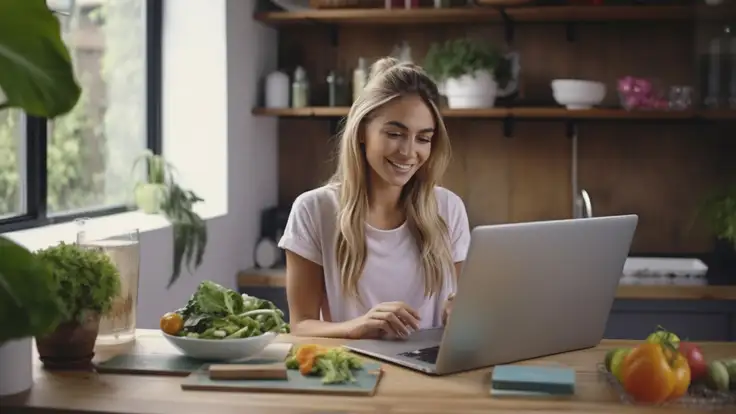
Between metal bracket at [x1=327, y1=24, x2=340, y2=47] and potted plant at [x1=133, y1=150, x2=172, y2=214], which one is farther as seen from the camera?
metal bracket at [x1=327, y1=24, x2=340, y2=47]

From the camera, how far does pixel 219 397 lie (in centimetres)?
151

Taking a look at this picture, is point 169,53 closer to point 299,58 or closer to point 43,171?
point 299,58

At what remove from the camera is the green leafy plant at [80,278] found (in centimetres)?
167

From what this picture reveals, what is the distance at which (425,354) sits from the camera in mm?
1734

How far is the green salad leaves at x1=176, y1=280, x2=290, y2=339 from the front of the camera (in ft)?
5.60

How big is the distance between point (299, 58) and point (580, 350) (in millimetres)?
2394

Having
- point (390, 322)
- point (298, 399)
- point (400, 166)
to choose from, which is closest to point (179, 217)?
point (400, 166)

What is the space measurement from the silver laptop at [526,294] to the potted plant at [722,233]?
5.84 ft

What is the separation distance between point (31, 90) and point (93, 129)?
1681mm

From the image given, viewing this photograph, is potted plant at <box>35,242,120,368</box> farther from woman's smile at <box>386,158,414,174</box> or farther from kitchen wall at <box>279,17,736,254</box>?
kitchen wall at <box>279,17,736,254</box>

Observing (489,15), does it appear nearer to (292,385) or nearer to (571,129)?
(571,129)

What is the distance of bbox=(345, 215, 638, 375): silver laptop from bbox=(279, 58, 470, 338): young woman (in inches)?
19.3

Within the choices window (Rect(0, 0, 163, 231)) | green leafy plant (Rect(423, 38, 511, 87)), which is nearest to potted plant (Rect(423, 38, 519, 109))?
green leafy plant (Rect(423, 38, 511, 87))

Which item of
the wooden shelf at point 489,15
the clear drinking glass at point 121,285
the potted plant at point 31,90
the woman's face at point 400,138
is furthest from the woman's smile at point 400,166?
the wooden shelf at point 489,15
